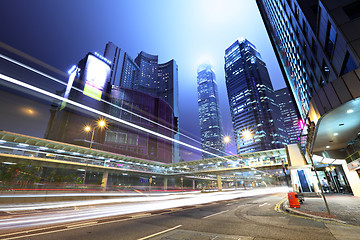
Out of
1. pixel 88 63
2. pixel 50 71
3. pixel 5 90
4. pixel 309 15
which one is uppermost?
pixel 50 71

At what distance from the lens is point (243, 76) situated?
19012cm

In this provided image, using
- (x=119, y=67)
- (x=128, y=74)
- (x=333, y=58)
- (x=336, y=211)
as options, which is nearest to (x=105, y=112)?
(x=119, y=67)

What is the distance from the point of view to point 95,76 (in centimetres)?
9600

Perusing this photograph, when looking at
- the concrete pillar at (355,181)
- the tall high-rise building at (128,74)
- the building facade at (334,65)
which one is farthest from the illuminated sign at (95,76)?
the concrete pillar at (355,181)

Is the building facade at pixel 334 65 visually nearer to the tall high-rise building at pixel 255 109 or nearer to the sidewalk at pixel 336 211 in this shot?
the sidewalk at pixel 336 211

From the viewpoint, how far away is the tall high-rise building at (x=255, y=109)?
158750 millimetres

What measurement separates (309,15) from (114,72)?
170 m

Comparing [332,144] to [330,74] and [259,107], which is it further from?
[259,107]

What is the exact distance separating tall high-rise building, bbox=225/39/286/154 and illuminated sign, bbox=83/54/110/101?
117721mm

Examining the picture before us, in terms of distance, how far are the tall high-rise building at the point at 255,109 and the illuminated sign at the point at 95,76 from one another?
11772 centimetres

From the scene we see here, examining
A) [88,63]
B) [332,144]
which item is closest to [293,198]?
[332,144]

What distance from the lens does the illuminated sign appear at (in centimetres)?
9044

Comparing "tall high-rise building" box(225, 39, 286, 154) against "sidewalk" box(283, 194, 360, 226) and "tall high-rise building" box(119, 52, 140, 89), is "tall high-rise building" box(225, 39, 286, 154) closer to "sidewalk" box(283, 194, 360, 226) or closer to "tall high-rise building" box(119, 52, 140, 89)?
"tall high-rise building" box(119, 52, 140, 89)

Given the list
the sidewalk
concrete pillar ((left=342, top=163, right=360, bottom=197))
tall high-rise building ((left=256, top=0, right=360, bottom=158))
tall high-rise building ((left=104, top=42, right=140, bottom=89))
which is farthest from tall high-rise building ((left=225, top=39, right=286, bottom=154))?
the sidewalk
